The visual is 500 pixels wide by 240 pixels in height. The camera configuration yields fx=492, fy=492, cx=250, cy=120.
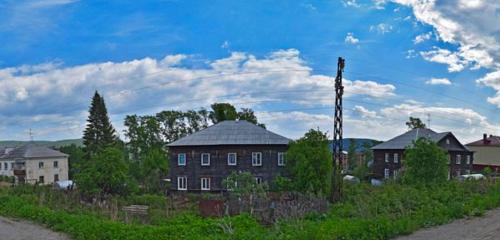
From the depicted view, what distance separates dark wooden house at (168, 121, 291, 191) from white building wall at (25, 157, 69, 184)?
90.0 feet

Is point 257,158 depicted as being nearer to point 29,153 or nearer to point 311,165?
point 311,165

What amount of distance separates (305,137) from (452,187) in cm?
1166

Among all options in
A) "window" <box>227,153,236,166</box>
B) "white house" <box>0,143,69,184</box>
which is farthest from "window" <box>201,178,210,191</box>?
"white house" <box>0,143,69,184</box>

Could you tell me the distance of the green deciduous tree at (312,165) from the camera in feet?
98.9

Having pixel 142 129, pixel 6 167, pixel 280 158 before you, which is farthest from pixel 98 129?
pixel 280 158

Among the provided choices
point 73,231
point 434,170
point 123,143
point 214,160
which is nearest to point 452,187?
point 434,170

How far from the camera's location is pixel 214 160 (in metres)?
39.4

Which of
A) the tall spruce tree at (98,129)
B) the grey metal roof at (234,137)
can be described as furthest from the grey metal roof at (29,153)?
the grey metal roof at (234,137)

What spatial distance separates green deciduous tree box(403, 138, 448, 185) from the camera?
28797 millimetres

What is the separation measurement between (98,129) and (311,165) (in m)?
38.5

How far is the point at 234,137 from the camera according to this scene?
39688 millimetres

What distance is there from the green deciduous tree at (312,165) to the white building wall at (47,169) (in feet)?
130

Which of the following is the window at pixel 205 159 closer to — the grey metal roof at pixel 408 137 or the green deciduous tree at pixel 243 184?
the green deciduous tree at pixel 243 184

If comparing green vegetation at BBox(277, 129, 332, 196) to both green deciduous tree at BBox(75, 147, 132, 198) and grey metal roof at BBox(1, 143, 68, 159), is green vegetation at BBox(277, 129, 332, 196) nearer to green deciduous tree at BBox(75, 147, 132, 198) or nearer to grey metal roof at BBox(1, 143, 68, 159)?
green deciduous tree at BBox(75, 147, 132, 198)
